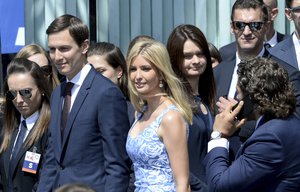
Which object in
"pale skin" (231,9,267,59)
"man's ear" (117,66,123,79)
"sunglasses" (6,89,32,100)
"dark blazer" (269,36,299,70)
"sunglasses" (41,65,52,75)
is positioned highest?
"pale skin" (231,9,267,59)

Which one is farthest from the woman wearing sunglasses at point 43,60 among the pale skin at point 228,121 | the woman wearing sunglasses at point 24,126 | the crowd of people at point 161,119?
the pale skin at point 228,121

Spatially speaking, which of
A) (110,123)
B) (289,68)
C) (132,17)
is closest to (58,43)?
(110,123)

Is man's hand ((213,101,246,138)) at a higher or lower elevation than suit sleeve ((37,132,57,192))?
higher

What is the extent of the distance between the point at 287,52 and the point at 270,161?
1934 mm

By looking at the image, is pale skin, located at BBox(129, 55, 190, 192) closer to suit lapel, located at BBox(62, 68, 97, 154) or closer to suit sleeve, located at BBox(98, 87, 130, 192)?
suit sleeve, located at BBox(98, 87, 130, 192)

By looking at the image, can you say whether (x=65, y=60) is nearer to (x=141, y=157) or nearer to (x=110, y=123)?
(x=110, y=123)

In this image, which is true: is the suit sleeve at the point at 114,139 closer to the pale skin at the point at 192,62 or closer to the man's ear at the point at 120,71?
the pale skin at the point at 192,62

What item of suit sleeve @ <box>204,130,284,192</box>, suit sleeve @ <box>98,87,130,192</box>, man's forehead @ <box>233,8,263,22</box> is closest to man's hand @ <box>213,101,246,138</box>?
suit sleeve @ <box>204,130,284,192</box>

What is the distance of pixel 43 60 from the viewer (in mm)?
6699

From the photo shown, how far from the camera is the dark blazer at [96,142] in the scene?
4.87 m

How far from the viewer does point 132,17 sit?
8070mm

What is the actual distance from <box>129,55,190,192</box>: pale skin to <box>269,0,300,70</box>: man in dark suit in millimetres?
1380

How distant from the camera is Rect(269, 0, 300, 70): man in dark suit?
5.79 metres

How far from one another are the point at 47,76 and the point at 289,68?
2.12 m
